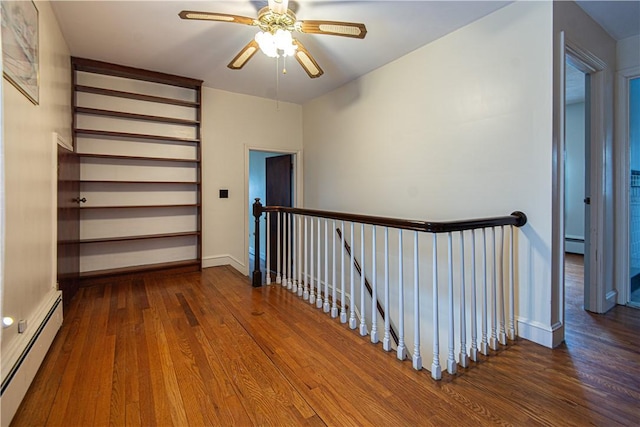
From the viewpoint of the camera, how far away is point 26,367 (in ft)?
5.23

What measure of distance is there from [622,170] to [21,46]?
4.47m

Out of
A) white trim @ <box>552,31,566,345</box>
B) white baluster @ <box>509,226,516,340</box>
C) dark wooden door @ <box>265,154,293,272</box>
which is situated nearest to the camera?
white trim @ <box>552,31,566,345</box>

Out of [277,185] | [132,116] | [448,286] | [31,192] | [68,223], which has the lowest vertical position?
[448,286]

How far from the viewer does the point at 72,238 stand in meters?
3.04

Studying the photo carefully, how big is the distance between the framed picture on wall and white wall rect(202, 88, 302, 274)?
2.30 meters

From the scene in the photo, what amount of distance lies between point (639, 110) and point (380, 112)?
2508 mm

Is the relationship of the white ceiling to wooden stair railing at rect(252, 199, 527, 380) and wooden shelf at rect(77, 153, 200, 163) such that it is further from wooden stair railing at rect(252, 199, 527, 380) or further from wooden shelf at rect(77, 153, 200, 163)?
wooden stair railing at rect(252, 199, 527, 380)

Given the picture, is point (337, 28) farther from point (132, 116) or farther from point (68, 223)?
point (68, 223)

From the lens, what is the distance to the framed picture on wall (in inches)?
57.6

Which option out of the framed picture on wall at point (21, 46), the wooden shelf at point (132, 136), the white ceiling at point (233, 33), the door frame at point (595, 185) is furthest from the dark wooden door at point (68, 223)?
the door frame at point (595, 185)

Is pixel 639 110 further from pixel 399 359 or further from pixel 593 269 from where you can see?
pixel 399 359

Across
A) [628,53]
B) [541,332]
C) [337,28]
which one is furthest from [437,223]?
[628,53]

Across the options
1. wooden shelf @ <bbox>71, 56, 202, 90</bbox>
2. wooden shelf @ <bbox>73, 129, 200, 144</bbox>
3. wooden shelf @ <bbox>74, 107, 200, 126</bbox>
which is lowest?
wooden shelf @ <bbox>73, 129, 200, 144</bbox>

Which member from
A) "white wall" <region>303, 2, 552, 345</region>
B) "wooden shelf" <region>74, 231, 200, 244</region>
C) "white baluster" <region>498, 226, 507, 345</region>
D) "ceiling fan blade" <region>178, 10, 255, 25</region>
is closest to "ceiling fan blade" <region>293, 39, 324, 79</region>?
"ceiling fan blade" <region>178, 10, 255, 25</region>
